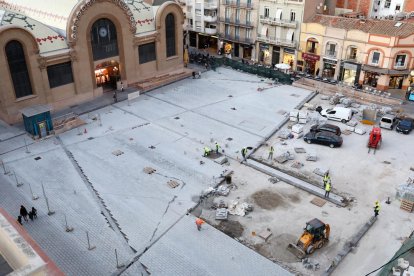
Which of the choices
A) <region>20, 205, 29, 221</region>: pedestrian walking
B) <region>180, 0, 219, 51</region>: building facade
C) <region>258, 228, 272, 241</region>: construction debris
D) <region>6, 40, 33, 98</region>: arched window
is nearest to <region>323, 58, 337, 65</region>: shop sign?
<region>180, 0, 219, 51</region>: building facade

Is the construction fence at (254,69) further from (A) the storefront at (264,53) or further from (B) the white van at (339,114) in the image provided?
(B) the white van at (339,114)

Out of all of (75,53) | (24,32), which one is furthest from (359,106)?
(24,32)

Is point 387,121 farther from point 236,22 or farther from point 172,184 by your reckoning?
point 236,22

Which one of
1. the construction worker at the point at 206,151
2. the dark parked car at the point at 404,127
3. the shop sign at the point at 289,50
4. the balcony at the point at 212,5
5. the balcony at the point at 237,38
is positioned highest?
the balcony at the point at 212,5

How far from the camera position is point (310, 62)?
61156mm

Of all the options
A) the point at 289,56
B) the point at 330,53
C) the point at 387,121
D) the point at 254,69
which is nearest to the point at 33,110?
the point at 254,69

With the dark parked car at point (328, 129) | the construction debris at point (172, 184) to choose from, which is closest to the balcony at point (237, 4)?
the dark parked car at point (328, 129)

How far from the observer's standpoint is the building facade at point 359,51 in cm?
5209

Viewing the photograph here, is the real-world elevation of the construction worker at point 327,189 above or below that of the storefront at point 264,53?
below

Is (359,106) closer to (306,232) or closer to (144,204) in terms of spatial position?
(306,232)

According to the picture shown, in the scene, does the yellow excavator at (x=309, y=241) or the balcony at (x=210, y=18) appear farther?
the balcony at (x=210, y=18)

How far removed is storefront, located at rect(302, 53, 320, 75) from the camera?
5994 cm

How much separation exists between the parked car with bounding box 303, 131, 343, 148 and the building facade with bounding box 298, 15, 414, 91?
20.1m

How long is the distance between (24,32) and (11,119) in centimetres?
989
